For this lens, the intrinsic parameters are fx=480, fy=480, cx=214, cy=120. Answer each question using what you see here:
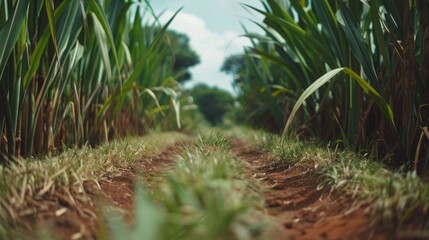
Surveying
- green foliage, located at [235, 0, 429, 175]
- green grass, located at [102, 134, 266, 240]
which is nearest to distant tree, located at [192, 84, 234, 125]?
green foliage, located at [235, 0, 429, 175]

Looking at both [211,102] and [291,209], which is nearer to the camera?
Answer: [291,209]

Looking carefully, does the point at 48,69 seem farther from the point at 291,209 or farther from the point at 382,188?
the point at 382,188

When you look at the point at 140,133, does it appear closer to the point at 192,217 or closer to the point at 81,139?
the point at 81,139

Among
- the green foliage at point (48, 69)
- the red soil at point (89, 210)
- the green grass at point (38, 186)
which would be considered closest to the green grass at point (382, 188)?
the red soil at point (89, 210)

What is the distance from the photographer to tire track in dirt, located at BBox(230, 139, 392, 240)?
3.36 feet

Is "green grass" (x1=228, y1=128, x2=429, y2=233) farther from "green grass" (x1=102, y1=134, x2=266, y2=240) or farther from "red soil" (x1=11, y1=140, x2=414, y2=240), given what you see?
"green grass" (x1=102, y1=134, x2=266, y2=240)

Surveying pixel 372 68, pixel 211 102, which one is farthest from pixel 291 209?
pixel 211 102

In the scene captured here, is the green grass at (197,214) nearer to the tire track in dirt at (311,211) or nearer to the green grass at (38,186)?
the tire track in dirt at (311,211)

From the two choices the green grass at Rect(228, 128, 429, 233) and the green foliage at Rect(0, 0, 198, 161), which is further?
the green foliage at Rect(0, 0, 198, 161)

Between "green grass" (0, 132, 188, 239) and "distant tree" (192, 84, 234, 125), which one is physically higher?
"green grass" (0, 132, 188, 239)

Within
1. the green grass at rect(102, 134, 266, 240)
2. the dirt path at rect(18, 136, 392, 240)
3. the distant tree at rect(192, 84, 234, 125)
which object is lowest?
the distant tree at rect(192, 84, 234, 125)

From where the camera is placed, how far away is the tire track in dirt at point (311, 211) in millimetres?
1023

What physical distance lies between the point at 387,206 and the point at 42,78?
161 centimetres

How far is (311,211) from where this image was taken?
1.27 metres
